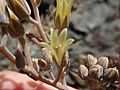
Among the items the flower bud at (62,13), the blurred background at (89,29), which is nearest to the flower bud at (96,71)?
the flower bud at (62,13)

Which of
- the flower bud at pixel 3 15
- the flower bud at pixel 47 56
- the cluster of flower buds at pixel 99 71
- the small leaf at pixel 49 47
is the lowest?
the cluster of flower buds at pixel 99 71

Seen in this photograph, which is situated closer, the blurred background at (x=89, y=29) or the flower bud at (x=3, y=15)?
the flower bud at (x=3, y=15)

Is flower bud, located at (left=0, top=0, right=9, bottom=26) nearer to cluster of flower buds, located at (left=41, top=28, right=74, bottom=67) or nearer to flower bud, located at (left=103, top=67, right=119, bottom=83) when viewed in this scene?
cluster of flower buds, located at (left=41, top=28, right=74, bottom=67)

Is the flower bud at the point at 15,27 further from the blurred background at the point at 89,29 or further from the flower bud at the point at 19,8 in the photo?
the blurred background at the point at 89,29

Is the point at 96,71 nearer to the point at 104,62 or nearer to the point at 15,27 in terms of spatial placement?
the point at 104,62

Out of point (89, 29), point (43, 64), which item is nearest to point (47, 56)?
point (43, 64)

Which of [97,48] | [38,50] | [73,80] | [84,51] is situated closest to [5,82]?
[38,50]
